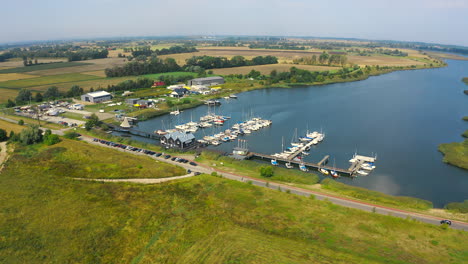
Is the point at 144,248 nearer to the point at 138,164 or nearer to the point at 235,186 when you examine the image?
the point at 235,186

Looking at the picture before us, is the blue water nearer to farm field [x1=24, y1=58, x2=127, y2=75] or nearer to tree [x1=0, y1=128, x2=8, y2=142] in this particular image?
tree [x1=0, y1=128, x2=8, y2=142]

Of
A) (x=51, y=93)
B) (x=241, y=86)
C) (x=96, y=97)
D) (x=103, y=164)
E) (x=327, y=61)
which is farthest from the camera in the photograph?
(x=327, y=61)

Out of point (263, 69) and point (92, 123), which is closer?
point (92, 123)

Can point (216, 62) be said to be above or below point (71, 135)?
above

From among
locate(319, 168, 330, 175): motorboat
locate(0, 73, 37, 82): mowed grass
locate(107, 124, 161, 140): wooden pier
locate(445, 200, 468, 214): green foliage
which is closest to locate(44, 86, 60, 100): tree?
locate(107, 124, 161, 140): wooden pier

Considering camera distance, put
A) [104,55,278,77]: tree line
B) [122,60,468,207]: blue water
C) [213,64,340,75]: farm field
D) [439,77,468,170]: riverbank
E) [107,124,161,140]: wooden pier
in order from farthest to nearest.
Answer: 1. [213,64,340,75]: farm field
2. [104,55,278,77]: tree line
3. [107,124,161,140]: wooden pier
4. [439,77,468,170]: riverbank
5. [122,60,468,207]: blue water

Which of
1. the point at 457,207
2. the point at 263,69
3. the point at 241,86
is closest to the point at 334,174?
the point at 457,207

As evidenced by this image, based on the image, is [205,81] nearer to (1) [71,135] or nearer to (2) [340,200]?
(1) [71,135]
